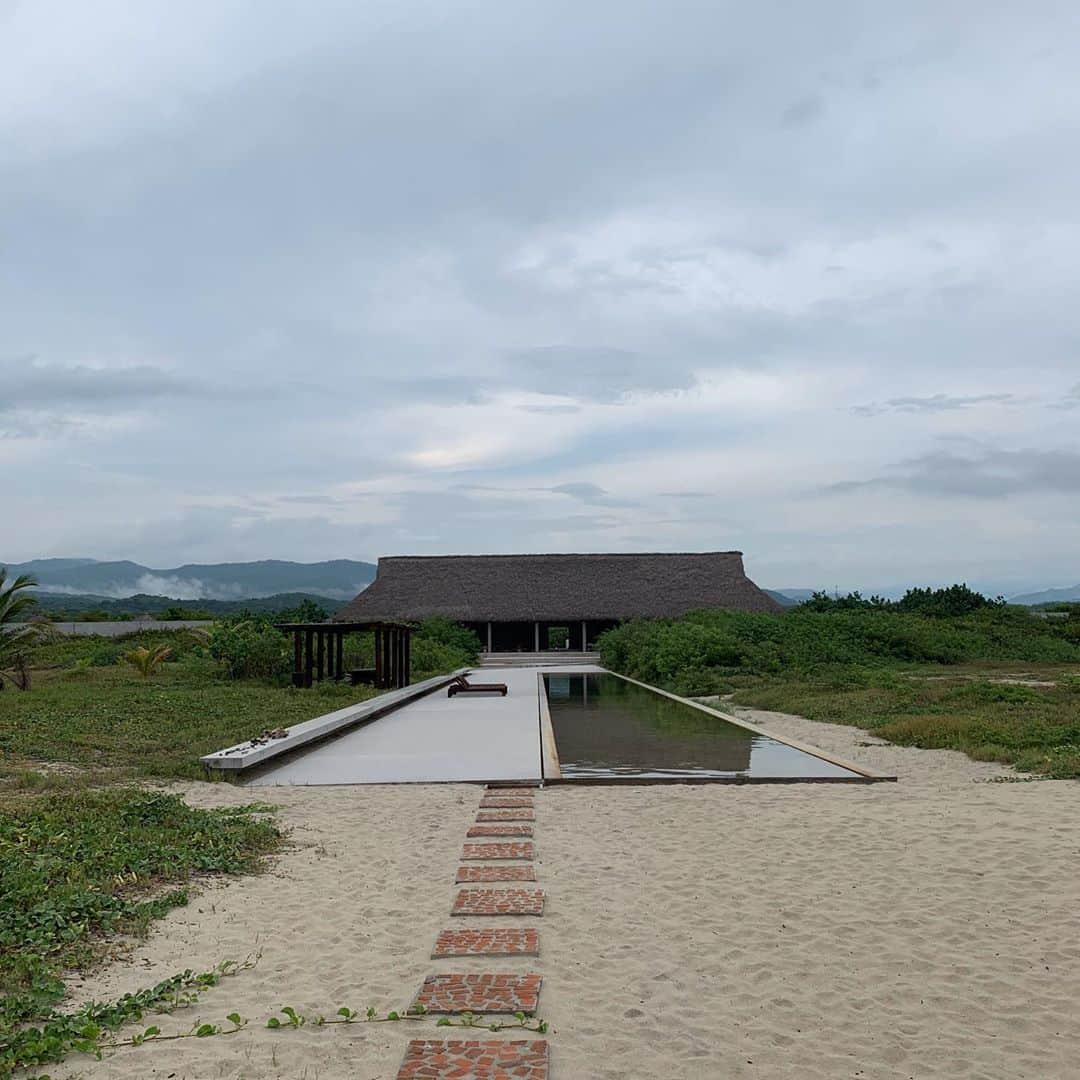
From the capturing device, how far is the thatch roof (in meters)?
37.1

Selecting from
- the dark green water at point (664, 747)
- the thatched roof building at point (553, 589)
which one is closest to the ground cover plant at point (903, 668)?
the dark green water at point (664, 747)

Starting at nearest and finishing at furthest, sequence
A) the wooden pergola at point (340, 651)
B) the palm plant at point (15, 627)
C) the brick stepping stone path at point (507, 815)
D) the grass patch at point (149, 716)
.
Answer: the brick stepping stone path at point (507, 815), the grass patch at point (149, 716), the palm plant at point (15, 627), the wooden pergola at point (340, 651)

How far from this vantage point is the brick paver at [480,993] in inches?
141

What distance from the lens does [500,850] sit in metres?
5.91

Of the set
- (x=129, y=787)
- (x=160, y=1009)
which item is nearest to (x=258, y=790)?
(x=129, y=787)

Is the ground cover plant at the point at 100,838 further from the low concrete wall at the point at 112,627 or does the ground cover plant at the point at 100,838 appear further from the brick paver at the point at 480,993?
the low concrete wall at the point at 112,627

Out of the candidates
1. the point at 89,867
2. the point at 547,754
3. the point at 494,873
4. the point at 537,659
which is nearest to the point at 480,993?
the point at 494,873

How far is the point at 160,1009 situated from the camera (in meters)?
3.57

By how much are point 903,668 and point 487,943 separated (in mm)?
20341

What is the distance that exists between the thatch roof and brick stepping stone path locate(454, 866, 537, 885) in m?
30.9

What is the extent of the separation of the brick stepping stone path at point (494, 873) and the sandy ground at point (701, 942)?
3.1 inches

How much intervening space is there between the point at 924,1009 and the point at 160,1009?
8.82ft

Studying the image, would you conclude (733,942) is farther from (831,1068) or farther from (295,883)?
(295,883)

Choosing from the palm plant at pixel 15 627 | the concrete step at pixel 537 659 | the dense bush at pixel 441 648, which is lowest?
the concrete step at pixel 537 659
